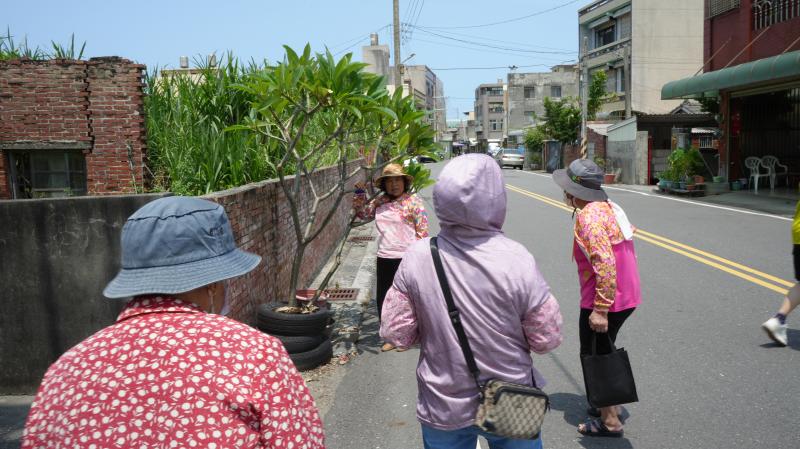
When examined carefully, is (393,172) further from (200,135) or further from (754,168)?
(754,168)

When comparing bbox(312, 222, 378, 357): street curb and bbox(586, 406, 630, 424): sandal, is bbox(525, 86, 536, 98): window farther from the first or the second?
bbox(586, 406, 630, 424): sandal

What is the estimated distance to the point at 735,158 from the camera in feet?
76.3

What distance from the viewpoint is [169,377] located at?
4.96 ft

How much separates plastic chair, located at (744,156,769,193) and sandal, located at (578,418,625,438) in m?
19.5

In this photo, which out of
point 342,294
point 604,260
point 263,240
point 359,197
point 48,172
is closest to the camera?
point 604,260

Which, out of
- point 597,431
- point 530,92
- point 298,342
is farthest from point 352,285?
point 530,92

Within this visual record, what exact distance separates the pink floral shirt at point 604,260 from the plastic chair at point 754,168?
19.6 metres

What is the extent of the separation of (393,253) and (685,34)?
4166 centimetres

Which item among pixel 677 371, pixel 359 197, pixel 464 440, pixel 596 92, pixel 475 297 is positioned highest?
pixel 596 92

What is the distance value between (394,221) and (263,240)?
1348mm

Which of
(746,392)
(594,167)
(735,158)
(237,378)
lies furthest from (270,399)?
(735,158)

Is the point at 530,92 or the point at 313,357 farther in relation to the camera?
the point at 530,92

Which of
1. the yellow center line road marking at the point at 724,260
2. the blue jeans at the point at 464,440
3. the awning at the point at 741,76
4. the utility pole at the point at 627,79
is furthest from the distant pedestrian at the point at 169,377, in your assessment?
the utility pole at the point at 627,79

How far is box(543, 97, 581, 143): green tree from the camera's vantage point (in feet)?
138
